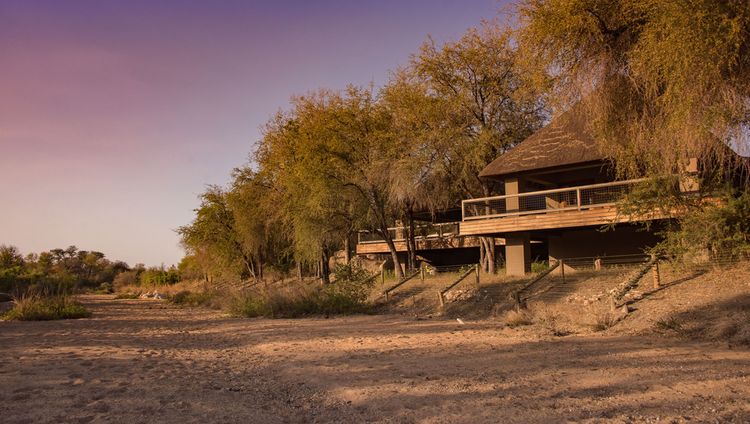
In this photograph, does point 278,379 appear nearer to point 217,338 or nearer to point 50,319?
point 217,338

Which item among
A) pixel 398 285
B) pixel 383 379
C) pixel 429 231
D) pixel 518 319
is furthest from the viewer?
pixel 429 231

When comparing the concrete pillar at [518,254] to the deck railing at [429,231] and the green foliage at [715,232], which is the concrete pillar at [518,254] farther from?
the deck railing at [429,231]

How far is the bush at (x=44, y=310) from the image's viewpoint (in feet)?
70.8

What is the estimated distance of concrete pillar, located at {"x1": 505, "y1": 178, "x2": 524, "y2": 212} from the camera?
2381 cm

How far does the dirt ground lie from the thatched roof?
385 inches

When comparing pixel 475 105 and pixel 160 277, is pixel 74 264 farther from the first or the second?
pixel 475 105

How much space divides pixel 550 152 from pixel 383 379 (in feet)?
53.2

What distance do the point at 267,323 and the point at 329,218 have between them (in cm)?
997

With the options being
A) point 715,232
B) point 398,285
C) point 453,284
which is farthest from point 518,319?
point 398,285

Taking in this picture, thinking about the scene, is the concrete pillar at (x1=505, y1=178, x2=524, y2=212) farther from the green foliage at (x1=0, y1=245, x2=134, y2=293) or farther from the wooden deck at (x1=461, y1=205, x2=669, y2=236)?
the green foliage at (x1=0, y1=245, x2=134, y2=293)

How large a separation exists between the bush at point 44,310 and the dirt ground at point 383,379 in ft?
26.6

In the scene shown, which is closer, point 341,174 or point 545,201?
point 545,201

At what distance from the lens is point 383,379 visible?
871 centimetres

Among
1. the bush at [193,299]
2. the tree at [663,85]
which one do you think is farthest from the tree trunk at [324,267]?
the tree at [663,85]
